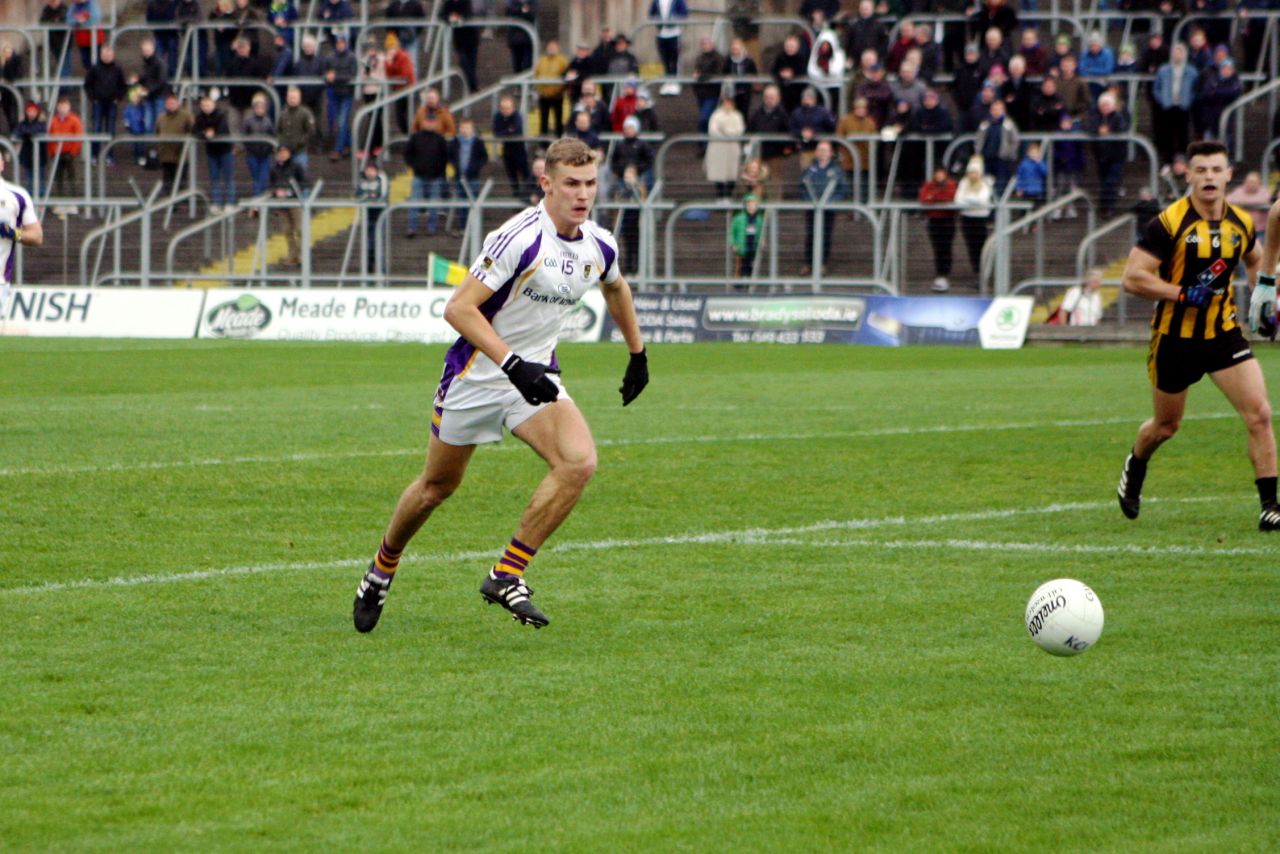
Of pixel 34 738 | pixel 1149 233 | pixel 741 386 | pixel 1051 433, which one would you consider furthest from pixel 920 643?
pixel 741 386

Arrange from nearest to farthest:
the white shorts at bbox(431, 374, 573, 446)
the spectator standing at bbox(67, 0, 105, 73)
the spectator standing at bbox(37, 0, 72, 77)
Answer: the white shorts at bbox(431, 374, 573, 446) < the spectator standing at bbox(67, 0, 105, 73) < the spectator standing at bbox(37, 0, 72, 77)

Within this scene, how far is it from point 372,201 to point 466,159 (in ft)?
5.26

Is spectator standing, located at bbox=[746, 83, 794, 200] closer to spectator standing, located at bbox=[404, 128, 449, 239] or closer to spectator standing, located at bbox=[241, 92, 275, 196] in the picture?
spectator standing, located at bbox=[404, 128, 449, 239]

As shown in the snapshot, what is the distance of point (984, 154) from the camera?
27.7 metres

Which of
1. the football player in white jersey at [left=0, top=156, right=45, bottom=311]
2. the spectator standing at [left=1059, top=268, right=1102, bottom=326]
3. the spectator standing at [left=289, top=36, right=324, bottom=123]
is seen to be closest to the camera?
the football player in white jersey at [left=0, top=156, right=45, bottom=311]

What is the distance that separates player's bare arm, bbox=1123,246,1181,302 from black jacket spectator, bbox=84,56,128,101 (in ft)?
87.0

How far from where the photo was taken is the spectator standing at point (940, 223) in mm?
27359

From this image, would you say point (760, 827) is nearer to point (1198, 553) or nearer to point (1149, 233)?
point (1198, 553)

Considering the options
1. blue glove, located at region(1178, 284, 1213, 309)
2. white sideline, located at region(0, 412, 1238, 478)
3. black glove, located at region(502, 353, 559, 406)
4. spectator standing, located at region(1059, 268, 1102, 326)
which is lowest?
spectator standing, located at region(1059, 268, 1102, 326)

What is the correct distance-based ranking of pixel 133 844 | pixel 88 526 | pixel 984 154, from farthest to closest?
pixel 984 154, pixel 88 526, pixel 133 844

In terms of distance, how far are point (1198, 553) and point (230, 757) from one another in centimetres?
558

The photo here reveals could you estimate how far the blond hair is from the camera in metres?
7.38

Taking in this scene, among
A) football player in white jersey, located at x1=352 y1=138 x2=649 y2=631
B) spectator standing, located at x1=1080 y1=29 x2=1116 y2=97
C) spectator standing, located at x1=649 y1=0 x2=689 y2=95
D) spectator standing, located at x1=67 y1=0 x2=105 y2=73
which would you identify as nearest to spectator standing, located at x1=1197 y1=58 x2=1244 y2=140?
spectator standing, located at x1=1080 y1=29 x2=1116 y2=97

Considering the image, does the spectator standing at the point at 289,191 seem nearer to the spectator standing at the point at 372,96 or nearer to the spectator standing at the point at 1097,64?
the spectator standing at the point at 372,96
